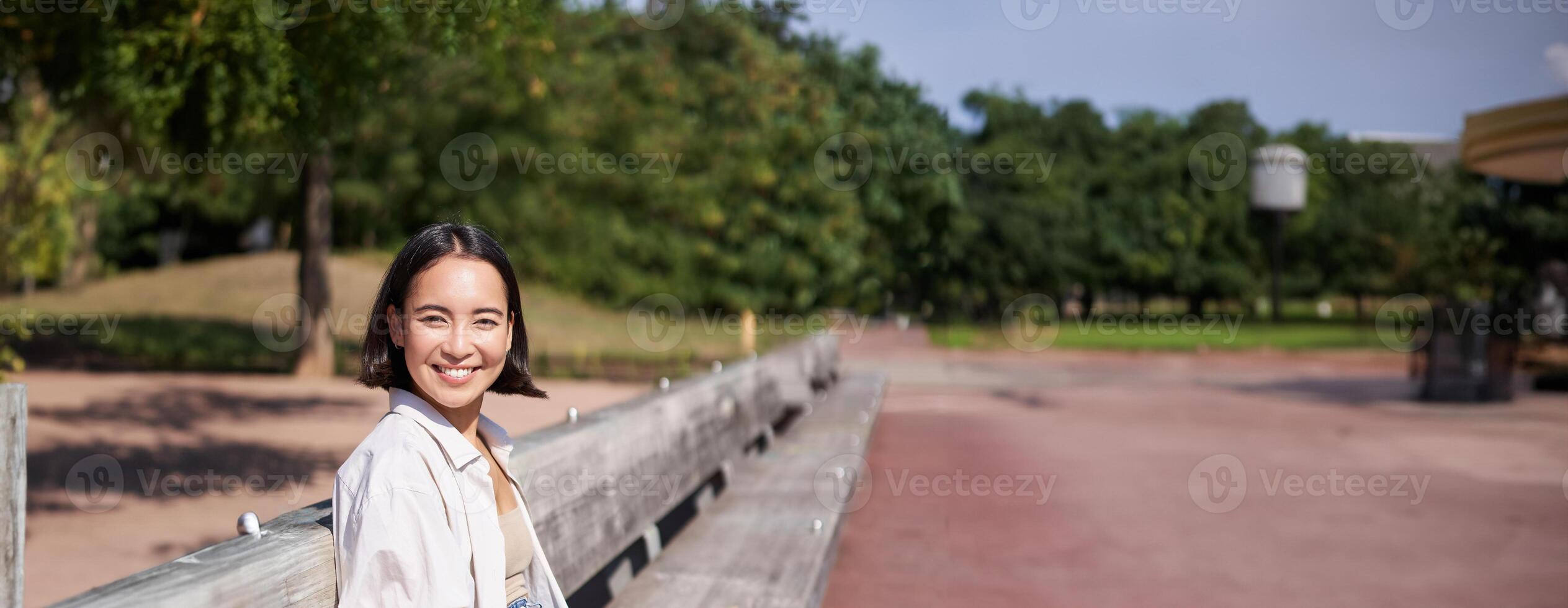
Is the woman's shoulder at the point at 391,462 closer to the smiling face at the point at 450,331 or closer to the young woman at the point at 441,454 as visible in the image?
the young woman at the point at 441,454

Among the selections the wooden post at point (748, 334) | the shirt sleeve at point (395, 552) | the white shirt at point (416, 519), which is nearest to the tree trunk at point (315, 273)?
the wooden post at point (748, 334)

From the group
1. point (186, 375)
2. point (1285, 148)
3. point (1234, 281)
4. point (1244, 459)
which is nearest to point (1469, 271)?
point (1285, 148)

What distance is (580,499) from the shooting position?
139 inches

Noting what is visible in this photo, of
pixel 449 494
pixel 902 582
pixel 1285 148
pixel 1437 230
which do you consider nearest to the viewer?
pixel 449 494

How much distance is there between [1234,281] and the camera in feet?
170

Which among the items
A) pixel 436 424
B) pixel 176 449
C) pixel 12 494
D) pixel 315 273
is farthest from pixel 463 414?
pixel 315 273

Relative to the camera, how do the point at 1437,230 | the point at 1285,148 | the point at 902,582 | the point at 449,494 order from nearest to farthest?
the point at 449,494 < the point at 902,582 < the point at 1285,148 < the point at 1437,230

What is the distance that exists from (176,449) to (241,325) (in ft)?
39.2

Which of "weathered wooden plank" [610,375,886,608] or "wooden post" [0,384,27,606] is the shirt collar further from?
"weathered wooden plank" [610,375,886,608]

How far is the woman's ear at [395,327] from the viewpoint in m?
2.22

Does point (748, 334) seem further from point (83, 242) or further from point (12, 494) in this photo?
point (83, 242)

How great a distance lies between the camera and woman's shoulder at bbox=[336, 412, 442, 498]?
1.93 meters

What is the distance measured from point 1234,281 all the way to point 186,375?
4581cm

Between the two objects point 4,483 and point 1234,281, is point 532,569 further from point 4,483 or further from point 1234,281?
point 1234,281
